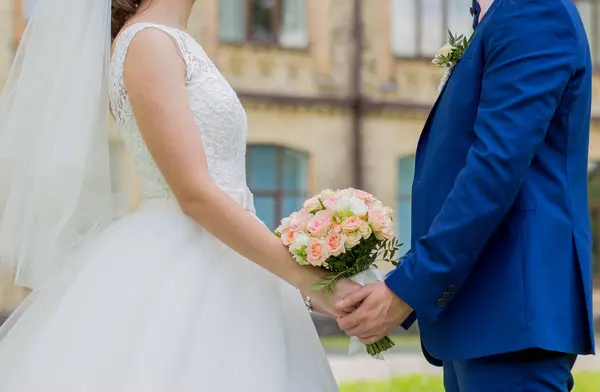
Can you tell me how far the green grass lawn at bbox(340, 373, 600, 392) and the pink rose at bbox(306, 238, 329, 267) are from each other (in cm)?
→ 369

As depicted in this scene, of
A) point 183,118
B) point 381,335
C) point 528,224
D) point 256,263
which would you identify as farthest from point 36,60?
point 528,224

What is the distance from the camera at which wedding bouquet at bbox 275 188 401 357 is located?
226 centimetres

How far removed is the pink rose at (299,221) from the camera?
7.57 feet

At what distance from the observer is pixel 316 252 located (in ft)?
7.37

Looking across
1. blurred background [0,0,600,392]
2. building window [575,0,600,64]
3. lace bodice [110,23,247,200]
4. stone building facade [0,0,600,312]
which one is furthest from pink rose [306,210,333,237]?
building window [575,0,600,64]

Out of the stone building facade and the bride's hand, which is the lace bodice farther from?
the stone building facade

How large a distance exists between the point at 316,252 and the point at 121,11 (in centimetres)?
84

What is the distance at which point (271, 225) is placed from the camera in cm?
1300

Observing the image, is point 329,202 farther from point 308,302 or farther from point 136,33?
point 136,33

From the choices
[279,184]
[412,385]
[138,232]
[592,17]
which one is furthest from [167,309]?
[592,17]

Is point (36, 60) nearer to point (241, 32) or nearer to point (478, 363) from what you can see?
point (478, 363)

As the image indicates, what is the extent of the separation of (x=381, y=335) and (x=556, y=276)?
1.45 feet

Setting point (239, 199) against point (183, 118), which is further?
point (239, 199)

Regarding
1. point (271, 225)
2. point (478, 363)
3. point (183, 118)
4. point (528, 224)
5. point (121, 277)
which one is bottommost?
point (271, 225)
